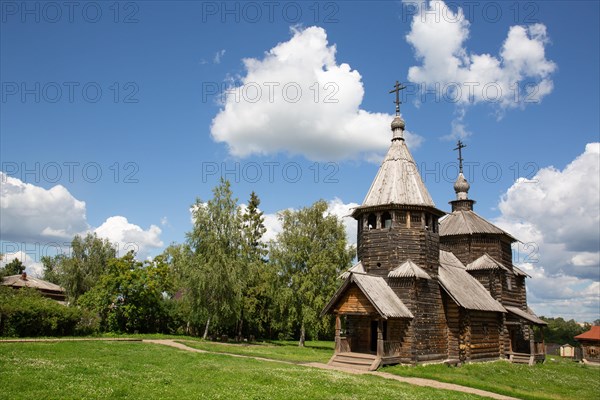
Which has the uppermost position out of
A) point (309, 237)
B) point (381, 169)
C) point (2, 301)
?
point (381, 169)

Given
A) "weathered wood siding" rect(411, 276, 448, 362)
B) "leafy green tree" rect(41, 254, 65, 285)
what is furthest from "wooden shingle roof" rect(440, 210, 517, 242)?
"leafy green tree" rect(41, 254, 65, 285)

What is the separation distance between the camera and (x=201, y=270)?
37.2 metres

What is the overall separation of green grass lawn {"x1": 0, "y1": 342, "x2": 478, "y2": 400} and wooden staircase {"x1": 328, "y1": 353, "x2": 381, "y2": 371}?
12.0ft

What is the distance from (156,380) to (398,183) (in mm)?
19127

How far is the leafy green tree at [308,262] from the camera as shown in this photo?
38.4 metres

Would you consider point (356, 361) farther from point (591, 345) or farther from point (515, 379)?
point (591, 345)

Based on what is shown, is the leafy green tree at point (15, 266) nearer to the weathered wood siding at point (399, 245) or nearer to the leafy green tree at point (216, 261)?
the leafy green tree at point (216, 261)

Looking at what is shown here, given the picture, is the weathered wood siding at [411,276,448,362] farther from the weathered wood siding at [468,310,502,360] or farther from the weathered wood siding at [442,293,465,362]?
the weathered wood siding at [468,310,502,360]

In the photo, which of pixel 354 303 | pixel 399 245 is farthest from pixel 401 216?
pixel 354 303

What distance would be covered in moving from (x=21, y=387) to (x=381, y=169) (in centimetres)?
2335

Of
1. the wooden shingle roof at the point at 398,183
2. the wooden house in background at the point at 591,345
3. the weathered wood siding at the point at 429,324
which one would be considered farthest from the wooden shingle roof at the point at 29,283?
the wooden house in background at the point at 591,345

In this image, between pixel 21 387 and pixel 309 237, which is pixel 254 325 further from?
pixel 21 387

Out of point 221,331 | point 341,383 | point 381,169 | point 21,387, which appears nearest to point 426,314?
point 381,169

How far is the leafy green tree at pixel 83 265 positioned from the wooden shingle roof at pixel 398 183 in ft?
132
